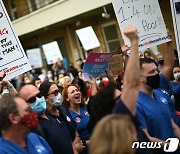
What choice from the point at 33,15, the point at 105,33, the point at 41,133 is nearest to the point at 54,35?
the point at 33,15

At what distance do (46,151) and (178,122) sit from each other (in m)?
1.56

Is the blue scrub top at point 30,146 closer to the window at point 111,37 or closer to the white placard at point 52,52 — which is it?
the white placard at point 52,52

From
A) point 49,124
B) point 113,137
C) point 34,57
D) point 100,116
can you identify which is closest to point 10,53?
point 49,124

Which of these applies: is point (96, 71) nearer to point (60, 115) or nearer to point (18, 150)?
point (60, 115)

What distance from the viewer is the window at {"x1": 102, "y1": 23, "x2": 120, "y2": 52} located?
15239mm

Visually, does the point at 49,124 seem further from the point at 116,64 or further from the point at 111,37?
the point at 111,37

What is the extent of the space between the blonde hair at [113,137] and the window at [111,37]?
13253mm

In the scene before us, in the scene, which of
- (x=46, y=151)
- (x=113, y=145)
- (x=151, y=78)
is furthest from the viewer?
(x=151, y=78)

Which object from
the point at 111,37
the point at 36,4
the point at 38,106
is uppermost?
the point at 36,4

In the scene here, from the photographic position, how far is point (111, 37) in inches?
613

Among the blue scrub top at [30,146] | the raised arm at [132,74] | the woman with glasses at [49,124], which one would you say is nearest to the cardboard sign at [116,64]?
the woman with glasses at [49,124]

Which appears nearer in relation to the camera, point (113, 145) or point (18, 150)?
point (113, 145)

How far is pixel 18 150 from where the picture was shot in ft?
9.26

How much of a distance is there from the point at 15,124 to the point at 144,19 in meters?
2.40
